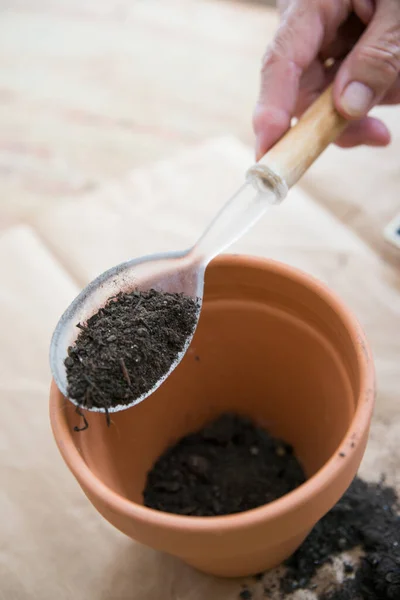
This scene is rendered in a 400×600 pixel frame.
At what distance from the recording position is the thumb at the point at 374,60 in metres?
0.65

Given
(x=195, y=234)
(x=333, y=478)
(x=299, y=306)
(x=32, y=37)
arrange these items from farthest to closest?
(x=32, y=37), (x=195, y=234), (x=299, y=306), (x=333, y=478)

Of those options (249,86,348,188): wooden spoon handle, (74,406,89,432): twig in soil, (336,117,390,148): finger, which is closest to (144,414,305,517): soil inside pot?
(74,406,89,432): twig in soil

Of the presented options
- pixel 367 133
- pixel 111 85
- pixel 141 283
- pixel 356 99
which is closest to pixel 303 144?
pixel 356 99

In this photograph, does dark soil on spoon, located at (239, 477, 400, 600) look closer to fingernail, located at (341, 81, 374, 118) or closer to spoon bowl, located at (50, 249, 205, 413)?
spoon bowl, located at (50, 249, 205, 413)

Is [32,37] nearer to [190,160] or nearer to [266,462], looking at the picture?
[190,160]

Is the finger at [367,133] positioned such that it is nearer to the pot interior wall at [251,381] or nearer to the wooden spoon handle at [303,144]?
the wooden spoon handle at [303,144]

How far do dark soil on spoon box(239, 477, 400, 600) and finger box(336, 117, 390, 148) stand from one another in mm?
506

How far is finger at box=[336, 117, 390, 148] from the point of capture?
33.0 inches

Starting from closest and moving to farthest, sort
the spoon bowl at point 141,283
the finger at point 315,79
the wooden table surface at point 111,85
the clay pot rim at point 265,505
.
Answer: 1. the clay pot rim at point 265,505
2. the spoon bowl at point 141,283
3. the finger at point 315,79
4. the wooden table surface at point 111,85

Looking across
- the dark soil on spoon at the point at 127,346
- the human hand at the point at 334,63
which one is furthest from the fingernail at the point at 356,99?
the dark soil on spoon at the point at 127,346

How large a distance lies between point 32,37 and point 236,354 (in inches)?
42.5

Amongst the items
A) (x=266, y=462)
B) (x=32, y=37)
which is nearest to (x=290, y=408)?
(x=266, y=462)

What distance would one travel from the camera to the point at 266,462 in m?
0.67

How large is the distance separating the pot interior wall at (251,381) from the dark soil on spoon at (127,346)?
4 cm
